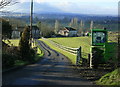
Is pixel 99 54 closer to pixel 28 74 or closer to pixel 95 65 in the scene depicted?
pixel 95 65

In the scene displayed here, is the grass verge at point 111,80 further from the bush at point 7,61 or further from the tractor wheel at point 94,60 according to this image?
the bush at point 7,61

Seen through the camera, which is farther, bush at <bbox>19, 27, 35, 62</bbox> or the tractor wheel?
bush at <bbox>19, 27, 35, 62</bbox>

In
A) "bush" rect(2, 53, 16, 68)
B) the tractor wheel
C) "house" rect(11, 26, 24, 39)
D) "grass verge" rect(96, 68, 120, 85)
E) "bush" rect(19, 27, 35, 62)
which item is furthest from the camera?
"house" rect(11, 26, 24, 39)

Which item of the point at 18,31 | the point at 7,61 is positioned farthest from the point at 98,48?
the point at 18,31

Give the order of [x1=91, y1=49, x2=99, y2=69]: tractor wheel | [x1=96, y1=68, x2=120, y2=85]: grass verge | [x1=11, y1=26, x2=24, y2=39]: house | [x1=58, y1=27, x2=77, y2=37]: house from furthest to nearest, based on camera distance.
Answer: [x1=58, y1=27, x2=77, y2=37]: house, [x1=11, y1=26, x2=24, y2=39]: house, [x1=91, y1=49, x2=99, y2=69]: tractor wheel, [x1=96, y1=68, x2=120, y2=85]: grass verge

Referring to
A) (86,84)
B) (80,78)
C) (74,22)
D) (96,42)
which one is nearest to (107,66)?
(96,42)

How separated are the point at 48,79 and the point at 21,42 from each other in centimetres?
794

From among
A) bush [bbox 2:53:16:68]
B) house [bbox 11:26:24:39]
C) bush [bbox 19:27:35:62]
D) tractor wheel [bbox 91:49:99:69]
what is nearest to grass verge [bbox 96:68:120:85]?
tractor wheel [bbox 91:49:99:69]

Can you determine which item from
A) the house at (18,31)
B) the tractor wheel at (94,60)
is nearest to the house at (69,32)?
the house at (18,31)

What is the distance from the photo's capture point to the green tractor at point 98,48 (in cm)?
1604

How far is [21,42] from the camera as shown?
62.5 feet

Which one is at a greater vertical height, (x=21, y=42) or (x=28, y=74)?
(x=21, y=42)

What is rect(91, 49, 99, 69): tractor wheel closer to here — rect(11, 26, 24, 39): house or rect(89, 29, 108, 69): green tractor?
rect(89, 29, 108, 69): green tractor

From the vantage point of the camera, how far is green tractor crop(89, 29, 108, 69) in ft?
Result: 52.6
